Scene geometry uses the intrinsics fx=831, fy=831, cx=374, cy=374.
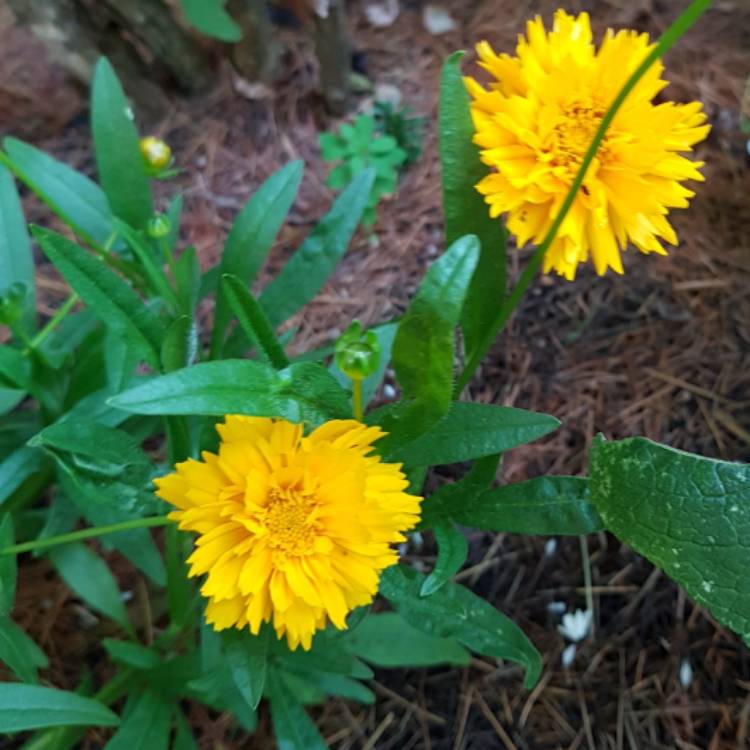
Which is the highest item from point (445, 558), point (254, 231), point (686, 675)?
point (254, 231)

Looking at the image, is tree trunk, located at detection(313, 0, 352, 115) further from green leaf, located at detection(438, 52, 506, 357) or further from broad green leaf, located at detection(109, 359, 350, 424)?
broad green leaf, located at detection(109, 359, 350, 424)

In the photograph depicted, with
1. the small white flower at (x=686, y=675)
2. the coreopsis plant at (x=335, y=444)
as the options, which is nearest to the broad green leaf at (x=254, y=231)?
the coreopsis plant at (x=335, y=444)

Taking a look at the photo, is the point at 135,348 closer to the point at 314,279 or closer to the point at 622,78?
the point at 314,279

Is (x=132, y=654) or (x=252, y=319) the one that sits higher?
(x=252, y=319)

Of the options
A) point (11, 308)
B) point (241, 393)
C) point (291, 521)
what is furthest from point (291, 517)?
point (11, 308)

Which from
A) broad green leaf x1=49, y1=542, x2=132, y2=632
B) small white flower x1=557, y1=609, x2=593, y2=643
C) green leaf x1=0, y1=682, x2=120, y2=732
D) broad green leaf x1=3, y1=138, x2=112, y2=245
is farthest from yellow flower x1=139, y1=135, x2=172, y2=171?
small white flower x1=557, y1=609, x2=593, y2=643

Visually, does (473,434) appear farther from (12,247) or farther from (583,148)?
(12,247)

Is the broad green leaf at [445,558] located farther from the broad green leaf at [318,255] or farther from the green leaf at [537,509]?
the broad green leaf at [318,255]
